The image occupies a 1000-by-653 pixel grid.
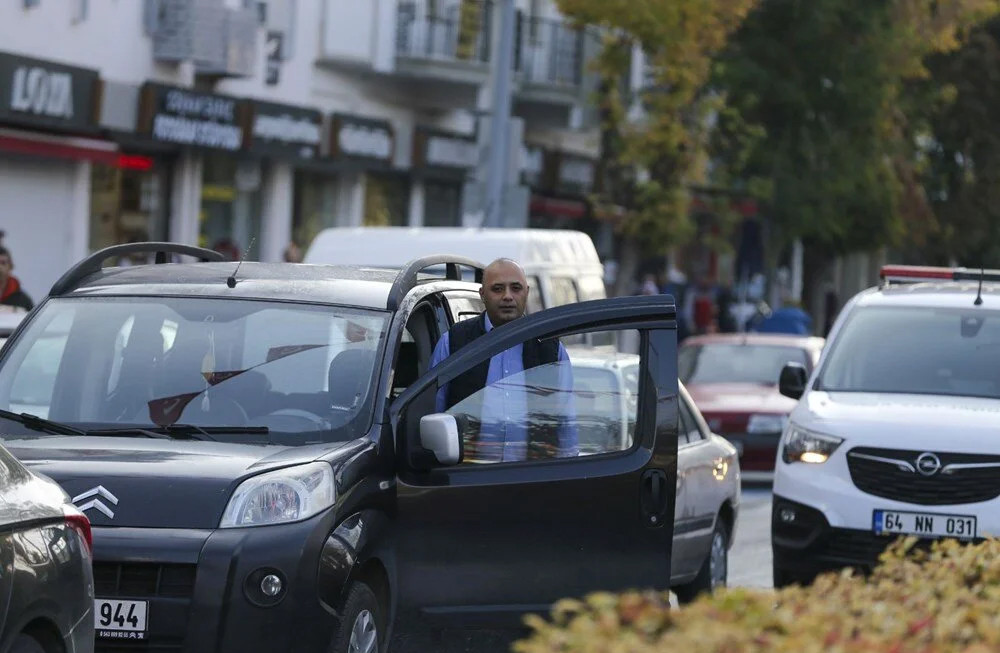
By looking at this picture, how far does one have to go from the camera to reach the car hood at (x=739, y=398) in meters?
19.9

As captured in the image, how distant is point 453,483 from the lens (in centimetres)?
746

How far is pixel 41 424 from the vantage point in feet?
25.3

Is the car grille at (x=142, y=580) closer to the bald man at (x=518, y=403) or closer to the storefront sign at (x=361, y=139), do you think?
the bald man at (x=518, y=403)

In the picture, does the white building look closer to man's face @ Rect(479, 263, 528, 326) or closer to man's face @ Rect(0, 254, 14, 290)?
man's face @ Rect(0, 254, 14, 290)

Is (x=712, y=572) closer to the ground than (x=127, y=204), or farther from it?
closer to the ground

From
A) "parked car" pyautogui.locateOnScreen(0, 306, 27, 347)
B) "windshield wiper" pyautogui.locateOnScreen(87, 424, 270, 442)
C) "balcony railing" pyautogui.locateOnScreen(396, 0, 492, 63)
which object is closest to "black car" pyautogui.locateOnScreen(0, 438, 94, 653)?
"windshield wiper" pyautogui.locateOnScreen(87, 424, 270, 442)

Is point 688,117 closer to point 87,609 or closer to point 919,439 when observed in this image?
point 919,439

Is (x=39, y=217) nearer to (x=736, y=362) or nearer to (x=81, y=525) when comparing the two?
(x=736, y=362)

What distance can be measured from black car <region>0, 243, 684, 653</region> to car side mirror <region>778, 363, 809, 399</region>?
360 centimetres

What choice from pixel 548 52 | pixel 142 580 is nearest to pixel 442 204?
pixel 548 52

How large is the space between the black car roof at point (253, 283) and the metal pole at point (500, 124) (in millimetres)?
17407

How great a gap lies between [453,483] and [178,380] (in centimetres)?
114

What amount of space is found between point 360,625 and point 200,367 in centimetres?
129

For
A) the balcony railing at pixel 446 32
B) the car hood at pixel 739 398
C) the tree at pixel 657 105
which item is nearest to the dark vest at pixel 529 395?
the car hood at pixel 739 398
